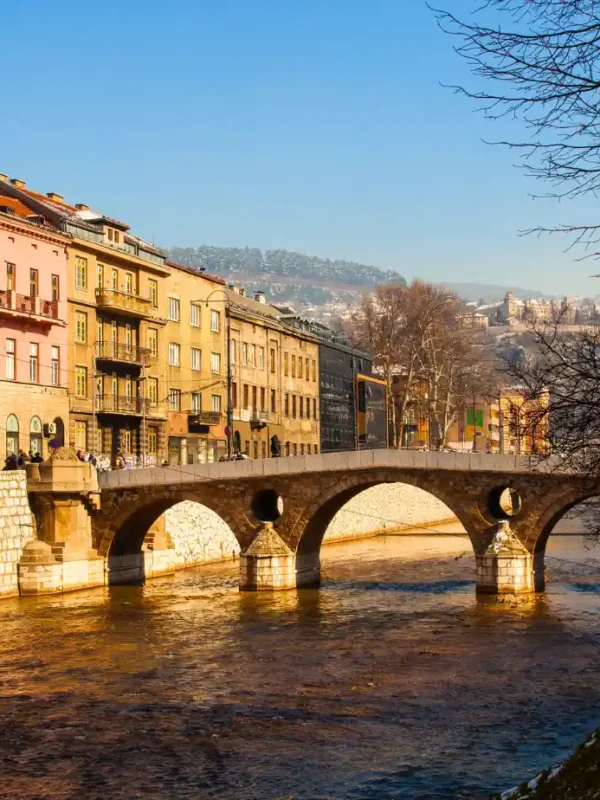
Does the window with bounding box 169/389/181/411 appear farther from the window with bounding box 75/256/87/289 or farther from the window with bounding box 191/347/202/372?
the window with bounding box 75/256/87/289

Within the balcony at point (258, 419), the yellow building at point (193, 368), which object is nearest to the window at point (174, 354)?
the yellow building at point (193, 368)

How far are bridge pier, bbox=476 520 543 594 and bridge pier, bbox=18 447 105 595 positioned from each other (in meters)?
14.2

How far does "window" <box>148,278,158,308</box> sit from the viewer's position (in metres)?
62.4

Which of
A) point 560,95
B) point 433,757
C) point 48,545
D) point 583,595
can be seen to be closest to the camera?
point 560,95

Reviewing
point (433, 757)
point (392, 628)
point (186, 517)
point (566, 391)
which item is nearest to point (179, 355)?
point (186, 517)

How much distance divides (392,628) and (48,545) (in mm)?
14596

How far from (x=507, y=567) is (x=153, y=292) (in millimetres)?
27135

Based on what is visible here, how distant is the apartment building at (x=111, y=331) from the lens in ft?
183

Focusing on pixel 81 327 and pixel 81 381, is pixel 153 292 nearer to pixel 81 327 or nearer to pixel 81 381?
pixel 81 327

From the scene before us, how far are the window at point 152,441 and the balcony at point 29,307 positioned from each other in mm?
9606

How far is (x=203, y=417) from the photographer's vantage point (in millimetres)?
65938

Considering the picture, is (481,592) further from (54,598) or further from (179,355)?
(179,355)

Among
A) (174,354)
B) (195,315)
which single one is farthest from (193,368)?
(195,315)

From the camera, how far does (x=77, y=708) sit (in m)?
25.8
